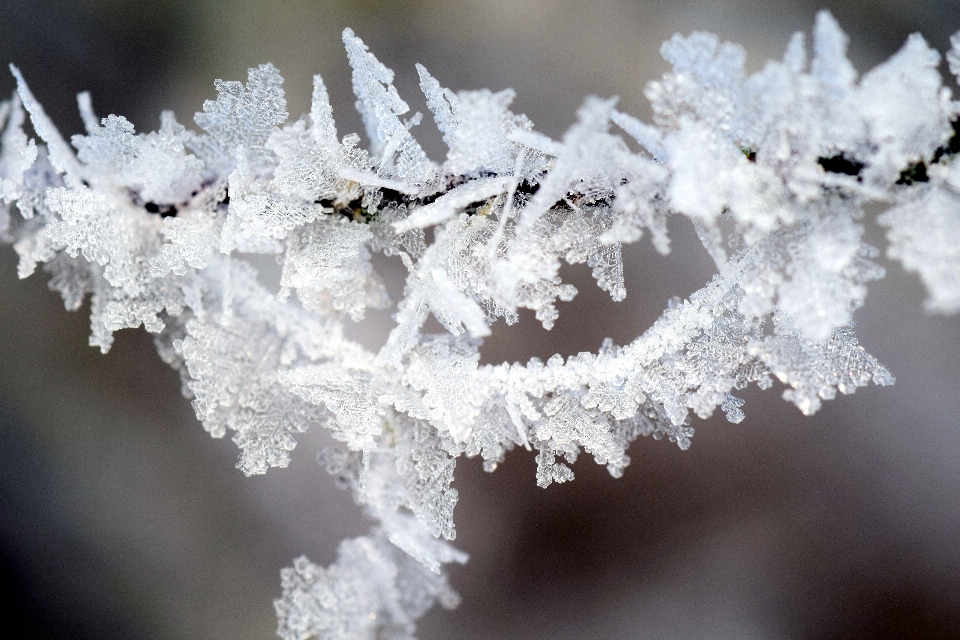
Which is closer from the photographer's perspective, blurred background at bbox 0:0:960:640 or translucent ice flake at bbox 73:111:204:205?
translucent ice flake at bbox 73:111:204:205

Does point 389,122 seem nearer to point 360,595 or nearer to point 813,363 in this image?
point 813,363

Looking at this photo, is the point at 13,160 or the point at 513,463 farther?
the point at 513,463

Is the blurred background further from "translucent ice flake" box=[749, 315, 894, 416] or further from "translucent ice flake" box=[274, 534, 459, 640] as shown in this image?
"translucent ice flake" box=[749, 315, 894, 416]

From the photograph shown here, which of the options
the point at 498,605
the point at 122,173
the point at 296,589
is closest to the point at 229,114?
the point at 122,173

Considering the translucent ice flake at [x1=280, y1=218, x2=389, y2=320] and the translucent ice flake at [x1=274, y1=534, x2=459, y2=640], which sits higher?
the translucent ice flake at [x1=280, y1=218, x2=389, y2=320]

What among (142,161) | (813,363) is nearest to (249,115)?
(142,161)

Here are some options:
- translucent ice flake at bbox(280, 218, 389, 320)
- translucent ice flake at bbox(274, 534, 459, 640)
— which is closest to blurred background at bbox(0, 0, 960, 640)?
translucent ice flake at bbox(274, 534, 459, 640)

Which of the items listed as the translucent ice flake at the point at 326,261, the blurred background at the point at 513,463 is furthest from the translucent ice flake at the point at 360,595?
the translucent ice flake at the point at 326,261

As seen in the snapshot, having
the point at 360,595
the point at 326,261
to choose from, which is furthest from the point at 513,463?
the point at 326,261

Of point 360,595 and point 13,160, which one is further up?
point 13,160
